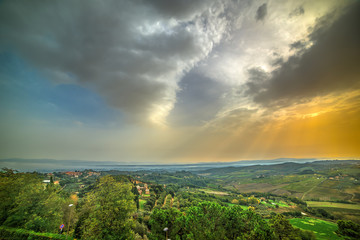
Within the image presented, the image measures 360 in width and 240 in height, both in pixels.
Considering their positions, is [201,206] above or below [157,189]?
above

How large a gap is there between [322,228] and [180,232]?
7253cm

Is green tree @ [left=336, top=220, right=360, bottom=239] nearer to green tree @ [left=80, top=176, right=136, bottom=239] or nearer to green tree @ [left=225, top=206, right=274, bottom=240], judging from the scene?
green tree @ [left=225, top=206, right=274, bottom=240]

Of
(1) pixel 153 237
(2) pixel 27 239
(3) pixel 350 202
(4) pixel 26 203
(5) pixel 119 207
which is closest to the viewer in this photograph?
(2) pixel 27 239

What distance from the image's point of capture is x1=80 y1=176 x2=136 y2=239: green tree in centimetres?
1978

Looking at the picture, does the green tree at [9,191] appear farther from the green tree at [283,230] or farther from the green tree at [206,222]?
the green tree at [283,230]

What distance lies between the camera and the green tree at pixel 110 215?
19.8m

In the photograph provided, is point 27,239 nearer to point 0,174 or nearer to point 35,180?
point 35,180

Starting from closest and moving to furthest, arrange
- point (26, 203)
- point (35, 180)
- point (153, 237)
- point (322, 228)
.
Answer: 1. point (26, 203)
2. point (153, 237)
3. point (35, 180)
4. point (322, 228)

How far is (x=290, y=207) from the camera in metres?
94.0

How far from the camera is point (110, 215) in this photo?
21.2 meters

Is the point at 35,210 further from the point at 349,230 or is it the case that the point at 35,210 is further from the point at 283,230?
the point at 349,230

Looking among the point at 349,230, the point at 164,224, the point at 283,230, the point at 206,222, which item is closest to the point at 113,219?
the point at 164,224

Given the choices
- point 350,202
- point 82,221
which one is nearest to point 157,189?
point 82,221

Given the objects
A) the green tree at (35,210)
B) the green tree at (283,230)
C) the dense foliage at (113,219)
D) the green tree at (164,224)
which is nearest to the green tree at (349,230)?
the dense foliage at (113,219)
